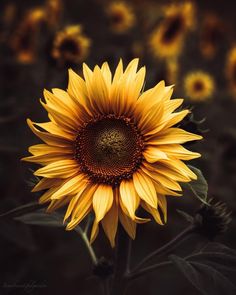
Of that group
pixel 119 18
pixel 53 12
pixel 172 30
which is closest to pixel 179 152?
pixel 53 12

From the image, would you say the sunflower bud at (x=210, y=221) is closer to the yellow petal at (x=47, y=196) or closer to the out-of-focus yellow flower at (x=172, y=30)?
the yellow petal at (x=47, y=196)

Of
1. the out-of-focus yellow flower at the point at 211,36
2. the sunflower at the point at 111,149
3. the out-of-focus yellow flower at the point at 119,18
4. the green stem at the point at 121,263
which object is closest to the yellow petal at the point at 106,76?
the sunflower at the point at 111,149

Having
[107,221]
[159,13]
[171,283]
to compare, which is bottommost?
[171,283]

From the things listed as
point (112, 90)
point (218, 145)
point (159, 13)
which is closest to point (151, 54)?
point (159, 13)

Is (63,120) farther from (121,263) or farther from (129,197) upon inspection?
(121,263)

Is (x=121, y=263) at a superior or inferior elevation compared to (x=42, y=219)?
inferior

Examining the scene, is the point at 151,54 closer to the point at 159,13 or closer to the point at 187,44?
the point at 159,13
